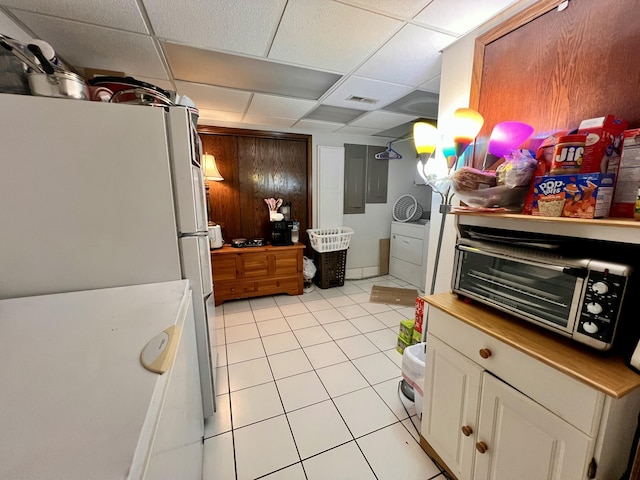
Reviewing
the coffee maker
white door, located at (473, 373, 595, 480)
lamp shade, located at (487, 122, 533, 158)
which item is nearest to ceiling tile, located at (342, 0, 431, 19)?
lamp shade, located at (487, 122, 533, 158)

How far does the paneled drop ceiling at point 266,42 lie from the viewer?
4.12 ft

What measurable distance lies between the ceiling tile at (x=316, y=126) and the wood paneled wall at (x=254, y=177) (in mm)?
166

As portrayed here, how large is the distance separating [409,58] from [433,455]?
7.69ft

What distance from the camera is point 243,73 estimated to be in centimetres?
194

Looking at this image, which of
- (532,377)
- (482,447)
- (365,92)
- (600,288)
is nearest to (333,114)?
(365,92)

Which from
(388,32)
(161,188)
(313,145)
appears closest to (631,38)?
(388,32)

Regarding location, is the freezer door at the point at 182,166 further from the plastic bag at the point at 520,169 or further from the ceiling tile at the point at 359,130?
the ceiling tile at the point at 359,130

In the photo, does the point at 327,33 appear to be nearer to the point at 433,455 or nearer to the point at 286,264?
the point at 433,455

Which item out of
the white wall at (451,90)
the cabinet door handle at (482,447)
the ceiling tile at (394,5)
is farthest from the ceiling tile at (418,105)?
the cabinet door handle at (482,447)

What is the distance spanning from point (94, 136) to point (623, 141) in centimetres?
191

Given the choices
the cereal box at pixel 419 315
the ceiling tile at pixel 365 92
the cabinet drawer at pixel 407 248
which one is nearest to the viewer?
the cereal box at pixel 419 315

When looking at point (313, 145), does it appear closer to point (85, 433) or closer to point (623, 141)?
point (623, 141)

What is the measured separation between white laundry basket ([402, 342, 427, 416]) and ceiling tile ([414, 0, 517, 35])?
5.95 feet

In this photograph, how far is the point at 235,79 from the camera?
80.2 inches
